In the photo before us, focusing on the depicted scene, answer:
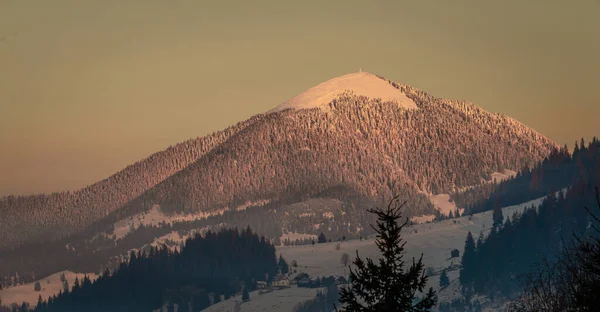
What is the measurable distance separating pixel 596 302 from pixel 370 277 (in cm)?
1094

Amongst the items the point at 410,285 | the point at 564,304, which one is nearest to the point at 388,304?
the point at 410,285

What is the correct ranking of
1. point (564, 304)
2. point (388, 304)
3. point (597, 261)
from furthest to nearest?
point (564, 304) < point (388, 304) < point (597, 261)

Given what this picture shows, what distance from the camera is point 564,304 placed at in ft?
312

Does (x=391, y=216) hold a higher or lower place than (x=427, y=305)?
higher

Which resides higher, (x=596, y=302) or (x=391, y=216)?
(x=391, y=216)

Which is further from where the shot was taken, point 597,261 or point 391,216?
point 391,216

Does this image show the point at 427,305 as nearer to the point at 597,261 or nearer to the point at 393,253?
the point at 393,253

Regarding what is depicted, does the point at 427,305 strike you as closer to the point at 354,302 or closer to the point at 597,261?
the point at 354,302

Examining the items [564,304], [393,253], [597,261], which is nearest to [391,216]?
[393,253]

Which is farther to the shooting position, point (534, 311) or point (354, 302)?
point (534, 311)

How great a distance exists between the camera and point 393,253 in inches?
2574

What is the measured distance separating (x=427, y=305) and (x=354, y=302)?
3319 mm

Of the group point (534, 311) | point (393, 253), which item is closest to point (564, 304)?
→ point (534, 311)

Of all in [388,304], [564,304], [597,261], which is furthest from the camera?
[564,304]
